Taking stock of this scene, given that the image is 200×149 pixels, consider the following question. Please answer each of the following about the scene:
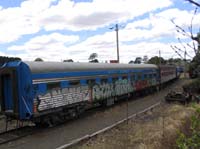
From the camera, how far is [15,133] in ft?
44.8

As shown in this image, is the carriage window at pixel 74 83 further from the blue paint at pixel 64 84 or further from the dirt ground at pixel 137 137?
the dirt ground at pixel 137 137

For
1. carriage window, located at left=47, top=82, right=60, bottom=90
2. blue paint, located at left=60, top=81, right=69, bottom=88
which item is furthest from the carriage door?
blue paint, located at left=60, top=81, right=69, bottom=88

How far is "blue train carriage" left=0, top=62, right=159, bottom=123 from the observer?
13.7 m

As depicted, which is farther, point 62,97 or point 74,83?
point 74,83

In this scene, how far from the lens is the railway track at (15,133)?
12506 mm

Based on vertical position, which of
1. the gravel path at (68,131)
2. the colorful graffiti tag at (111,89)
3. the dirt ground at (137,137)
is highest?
the colorful graffiti tag at (111,89)

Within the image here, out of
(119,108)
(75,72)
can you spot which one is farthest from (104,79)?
(75,72)

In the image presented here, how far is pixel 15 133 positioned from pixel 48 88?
2478mm

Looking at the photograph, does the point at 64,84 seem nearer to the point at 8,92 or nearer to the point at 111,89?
the point at 8,92

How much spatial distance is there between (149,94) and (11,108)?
20.5 metres

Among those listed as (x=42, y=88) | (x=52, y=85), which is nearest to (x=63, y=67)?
(x=52, y=85)

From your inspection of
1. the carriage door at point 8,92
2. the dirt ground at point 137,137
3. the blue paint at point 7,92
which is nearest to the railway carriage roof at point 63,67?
the carriage door at point 8,92

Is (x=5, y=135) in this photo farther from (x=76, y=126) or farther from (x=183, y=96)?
(x=183, y=96)

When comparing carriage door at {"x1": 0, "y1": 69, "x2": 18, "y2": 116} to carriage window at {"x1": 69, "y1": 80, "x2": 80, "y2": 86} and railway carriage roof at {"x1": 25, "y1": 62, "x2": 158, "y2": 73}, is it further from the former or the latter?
carriage window at {"x1": 69, "y1": 80, "x2": 80, "y2": 86}
